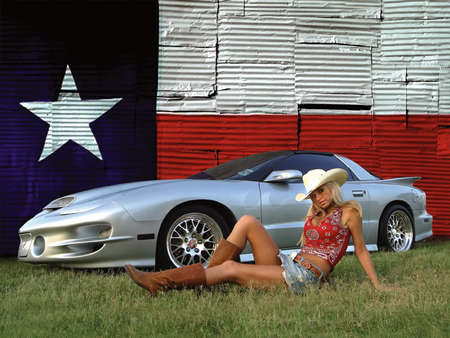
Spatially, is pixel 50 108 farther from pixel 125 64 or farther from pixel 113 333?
pixel 113 333

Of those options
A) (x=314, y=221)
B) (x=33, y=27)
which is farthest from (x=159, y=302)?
(x=33, y=27)

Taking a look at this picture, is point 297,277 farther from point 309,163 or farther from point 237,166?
point 309,163

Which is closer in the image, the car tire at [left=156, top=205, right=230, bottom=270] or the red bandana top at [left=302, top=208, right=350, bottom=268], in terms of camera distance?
the red bandana top at [left=302, top=208, right=350, bottom=268]

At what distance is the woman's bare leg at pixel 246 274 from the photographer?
4.61 metres

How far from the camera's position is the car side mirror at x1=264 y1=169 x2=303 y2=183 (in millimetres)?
6547

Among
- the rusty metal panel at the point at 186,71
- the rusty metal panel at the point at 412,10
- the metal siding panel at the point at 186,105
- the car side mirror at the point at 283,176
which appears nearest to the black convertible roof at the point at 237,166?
the car side mirror at the point at 283,176

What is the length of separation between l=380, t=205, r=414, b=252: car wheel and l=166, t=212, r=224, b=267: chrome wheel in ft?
8.69

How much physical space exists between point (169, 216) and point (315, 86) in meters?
5.42

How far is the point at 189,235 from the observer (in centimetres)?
631

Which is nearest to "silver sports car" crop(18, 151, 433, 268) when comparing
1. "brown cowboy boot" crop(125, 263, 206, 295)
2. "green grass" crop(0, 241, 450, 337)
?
"green grass" crop(0, 241, 450, 337)

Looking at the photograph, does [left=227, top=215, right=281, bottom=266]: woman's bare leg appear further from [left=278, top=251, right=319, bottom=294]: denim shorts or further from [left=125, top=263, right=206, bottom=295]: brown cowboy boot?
[left=125, top=263, right=206, bottom=295]: brown cowboy boot

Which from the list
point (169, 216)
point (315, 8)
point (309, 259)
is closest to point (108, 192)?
point (169, 216)

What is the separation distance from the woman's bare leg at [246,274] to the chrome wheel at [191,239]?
161cm

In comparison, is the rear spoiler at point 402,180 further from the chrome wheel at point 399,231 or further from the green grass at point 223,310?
the green grass at point 223,310
